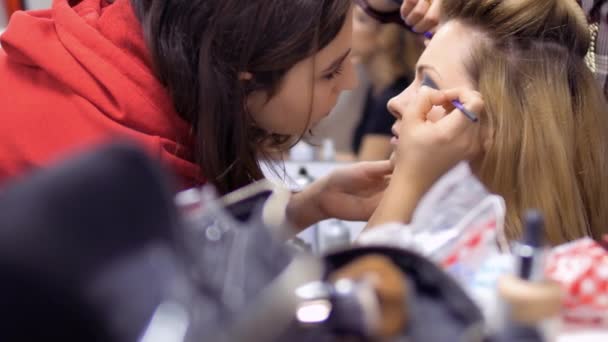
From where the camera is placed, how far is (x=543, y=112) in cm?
85

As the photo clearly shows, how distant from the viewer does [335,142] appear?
141 cm

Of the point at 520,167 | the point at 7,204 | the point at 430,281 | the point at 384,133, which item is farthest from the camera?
the point at 384,133

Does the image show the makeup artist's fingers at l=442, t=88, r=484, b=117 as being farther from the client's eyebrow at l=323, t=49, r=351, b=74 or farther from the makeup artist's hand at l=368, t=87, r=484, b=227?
the client's eyebrow at l=323, t=49, r=351, b=74

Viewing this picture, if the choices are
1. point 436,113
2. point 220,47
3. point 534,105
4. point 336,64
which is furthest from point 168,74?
point 534,105

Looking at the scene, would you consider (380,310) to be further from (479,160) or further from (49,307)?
(479,160)

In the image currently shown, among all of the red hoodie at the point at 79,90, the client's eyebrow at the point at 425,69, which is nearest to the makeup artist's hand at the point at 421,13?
the client's eyebrow at the point at 425,69

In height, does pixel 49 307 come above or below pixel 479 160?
above

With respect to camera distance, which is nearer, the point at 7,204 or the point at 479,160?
the point at 7,204

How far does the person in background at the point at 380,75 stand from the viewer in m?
1.33

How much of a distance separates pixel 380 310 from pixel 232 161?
556 mm

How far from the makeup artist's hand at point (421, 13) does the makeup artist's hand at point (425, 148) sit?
0.76 feet

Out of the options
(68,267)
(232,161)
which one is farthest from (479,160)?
(68,267)

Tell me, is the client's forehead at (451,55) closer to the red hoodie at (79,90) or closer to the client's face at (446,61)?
the client's face at (446,61)

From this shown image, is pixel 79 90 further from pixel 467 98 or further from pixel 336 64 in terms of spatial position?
pixel 467 98
